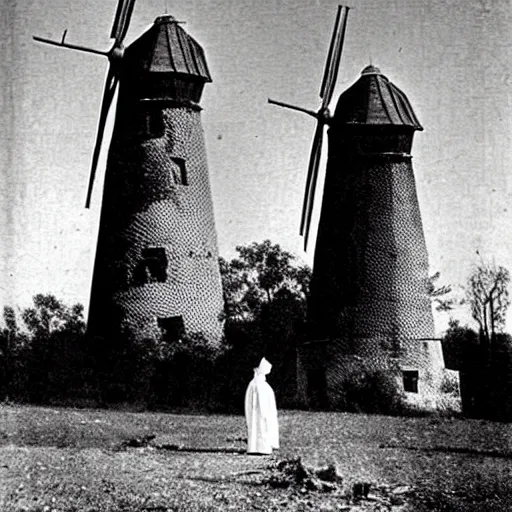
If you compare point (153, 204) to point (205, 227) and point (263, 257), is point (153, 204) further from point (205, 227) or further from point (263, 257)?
point (263, 257)

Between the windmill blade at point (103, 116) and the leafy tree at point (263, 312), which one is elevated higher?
the windmill blade at point (103, 116)

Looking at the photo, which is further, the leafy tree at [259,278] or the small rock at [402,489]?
the leafy tree at [259,278]

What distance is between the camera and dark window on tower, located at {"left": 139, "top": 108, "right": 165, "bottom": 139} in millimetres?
27672

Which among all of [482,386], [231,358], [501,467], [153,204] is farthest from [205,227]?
[501,467]

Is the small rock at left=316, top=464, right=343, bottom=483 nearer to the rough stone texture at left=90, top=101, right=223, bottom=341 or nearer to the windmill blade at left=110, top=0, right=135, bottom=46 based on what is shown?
the rough stone texture at left=90, top=101, right=223, bottom=341

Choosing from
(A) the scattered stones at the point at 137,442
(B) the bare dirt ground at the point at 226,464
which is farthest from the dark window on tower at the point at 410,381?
(A) the scattered stones at the point at 137,442

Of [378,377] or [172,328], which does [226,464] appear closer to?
[378,377]

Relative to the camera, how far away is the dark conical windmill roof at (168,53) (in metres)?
27.6

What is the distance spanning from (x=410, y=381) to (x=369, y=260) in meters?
3.19

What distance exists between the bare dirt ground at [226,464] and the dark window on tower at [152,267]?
5.29 metres

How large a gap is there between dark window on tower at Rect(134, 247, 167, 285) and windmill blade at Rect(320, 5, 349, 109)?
609 centimetres

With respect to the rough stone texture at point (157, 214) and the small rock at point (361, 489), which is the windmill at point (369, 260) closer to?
the rough stone texture at point (157, 214)

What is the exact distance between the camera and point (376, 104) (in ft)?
90.0

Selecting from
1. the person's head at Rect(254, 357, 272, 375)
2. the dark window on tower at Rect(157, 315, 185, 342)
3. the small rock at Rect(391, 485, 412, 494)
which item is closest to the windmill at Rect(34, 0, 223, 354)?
the dark window on tower at Rect(157, 315, 185, 342)
